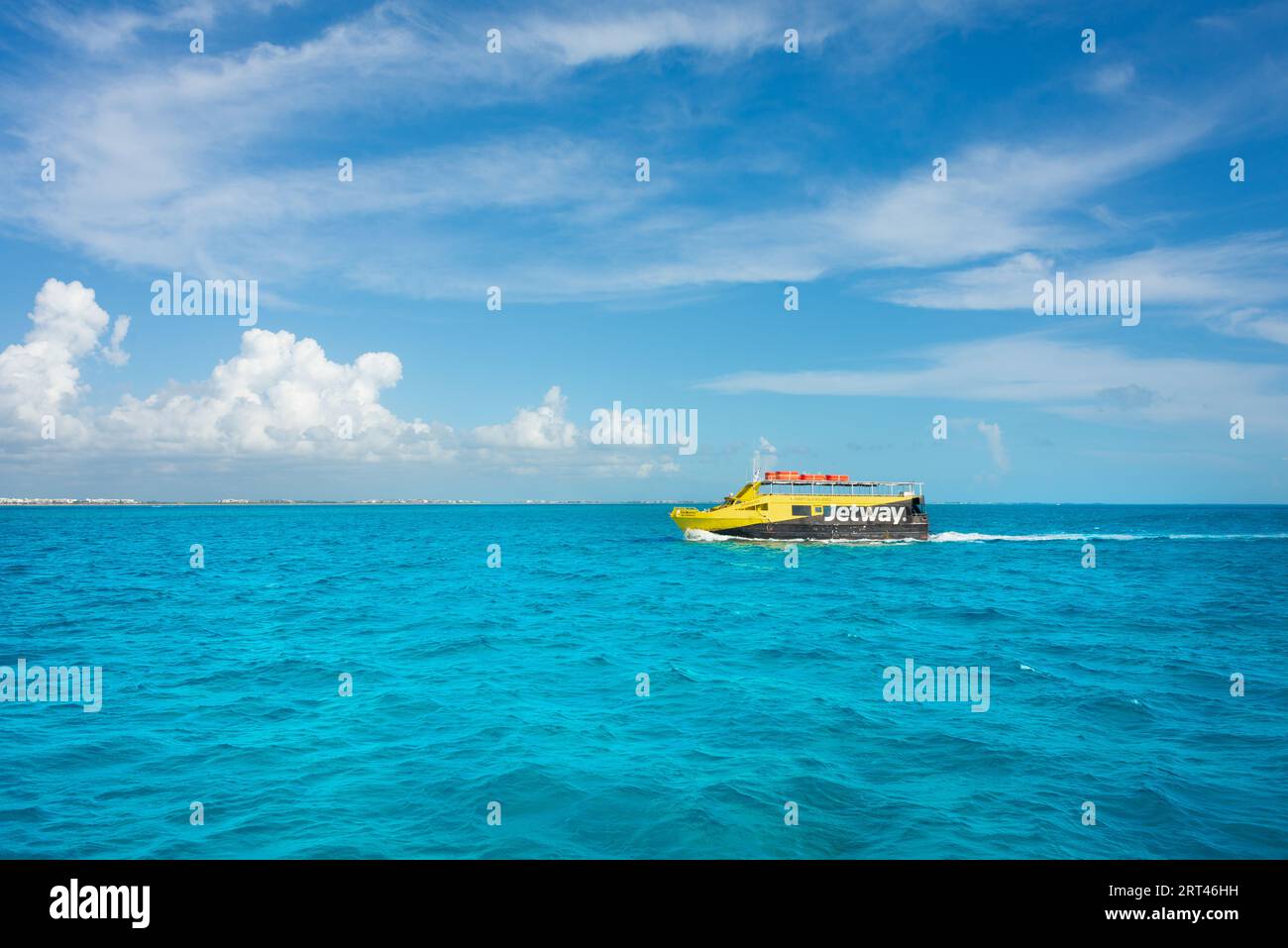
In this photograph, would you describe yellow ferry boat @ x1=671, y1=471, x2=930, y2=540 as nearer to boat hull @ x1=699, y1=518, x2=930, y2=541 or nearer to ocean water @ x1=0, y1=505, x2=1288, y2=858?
boat hull @ x1=699, y1=518, x2=930, y2=541

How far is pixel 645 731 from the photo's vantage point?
680 inches

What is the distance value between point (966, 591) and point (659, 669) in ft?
96.1

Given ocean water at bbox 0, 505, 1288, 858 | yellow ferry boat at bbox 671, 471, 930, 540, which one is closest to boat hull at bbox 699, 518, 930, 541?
yellow ferry boat at bbox 671, 471, 930, 540

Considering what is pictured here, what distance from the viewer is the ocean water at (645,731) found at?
38.7 feet

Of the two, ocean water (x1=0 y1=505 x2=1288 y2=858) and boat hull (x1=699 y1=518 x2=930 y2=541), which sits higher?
boat hull (x1=699 y1=518 x2=930 y2=541)

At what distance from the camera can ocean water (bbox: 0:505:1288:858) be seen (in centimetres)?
1180

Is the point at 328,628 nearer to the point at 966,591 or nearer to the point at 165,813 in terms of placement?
the point at 165,813

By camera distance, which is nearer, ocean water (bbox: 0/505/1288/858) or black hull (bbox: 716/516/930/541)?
ocean water (bbox: 0/505/1288/858)

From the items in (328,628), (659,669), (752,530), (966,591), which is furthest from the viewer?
(752,530)

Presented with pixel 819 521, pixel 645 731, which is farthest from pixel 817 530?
pixel 645 731

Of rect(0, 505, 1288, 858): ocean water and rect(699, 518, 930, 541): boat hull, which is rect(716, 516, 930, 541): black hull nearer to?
rect(699, 518, 930, 541): boat hull
